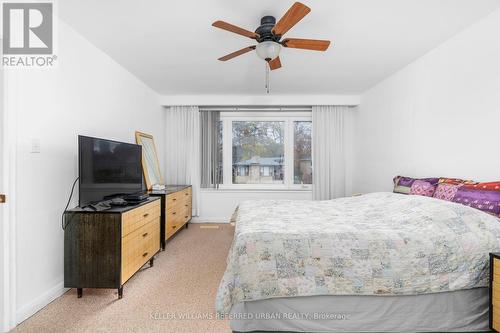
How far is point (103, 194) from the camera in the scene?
2439 mm

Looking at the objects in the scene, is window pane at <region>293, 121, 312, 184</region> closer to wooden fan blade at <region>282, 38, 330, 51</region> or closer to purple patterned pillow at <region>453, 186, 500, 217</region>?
wooden fan blade at <region>282, 38, 330, 51</region>

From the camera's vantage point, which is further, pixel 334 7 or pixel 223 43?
pixel 223 43

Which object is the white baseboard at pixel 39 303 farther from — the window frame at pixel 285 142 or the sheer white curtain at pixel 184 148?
the window frame at pixel 285 142

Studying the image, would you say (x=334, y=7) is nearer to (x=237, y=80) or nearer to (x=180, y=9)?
(x=180, y=9)

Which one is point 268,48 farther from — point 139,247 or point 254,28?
point 139,247

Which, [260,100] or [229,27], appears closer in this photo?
[229,27]

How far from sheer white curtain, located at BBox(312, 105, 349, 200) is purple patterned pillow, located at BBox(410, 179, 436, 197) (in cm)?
193

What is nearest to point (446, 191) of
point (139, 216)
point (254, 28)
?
point (254, 28)

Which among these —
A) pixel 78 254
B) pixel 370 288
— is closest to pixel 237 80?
pixel 78 254

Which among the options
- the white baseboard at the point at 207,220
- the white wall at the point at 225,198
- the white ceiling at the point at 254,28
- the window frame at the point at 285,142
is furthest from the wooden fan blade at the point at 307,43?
the white baseboard at the point at 207,220

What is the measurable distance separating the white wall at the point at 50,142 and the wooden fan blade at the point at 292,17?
6.57 feet

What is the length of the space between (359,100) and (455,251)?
353cm

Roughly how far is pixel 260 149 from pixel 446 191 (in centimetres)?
322

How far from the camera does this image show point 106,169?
98.0 inches
